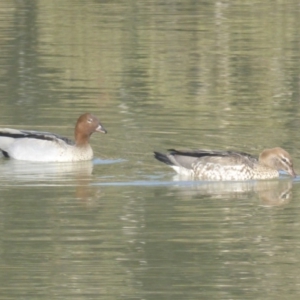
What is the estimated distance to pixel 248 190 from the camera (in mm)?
15570

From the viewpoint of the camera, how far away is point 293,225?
13664 millimetres

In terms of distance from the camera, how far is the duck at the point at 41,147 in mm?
17609

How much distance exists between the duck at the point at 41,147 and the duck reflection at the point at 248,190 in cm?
246

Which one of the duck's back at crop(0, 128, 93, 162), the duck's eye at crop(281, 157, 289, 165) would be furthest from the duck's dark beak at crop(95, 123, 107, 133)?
the duck's eye at crop(281, 157, 289, 165)

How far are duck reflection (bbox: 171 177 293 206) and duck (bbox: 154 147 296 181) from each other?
0.30ft

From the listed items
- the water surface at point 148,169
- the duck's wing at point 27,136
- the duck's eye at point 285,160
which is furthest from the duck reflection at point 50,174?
the duck's eye at point 285,160

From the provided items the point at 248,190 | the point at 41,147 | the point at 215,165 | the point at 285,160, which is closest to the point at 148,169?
the point at 215,165

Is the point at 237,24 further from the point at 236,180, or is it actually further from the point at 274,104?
the point at 236,180

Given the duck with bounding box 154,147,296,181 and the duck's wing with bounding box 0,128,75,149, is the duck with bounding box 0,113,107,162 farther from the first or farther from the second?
the duck with bounding box 154,147,296,181

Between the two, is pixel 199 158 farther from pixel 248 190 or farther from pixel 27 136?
pixel 27 136

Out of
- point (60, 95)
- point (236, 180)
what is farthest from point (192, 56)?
point (236, 180)

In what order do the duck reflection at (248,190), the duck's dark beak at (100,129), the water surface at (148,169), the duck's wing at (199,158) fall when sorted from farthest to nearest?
the duck's dark beak at (100,129) → the duck's wing at (199,158) → the duck reflection at (248,190) → the water surface at (148,169)

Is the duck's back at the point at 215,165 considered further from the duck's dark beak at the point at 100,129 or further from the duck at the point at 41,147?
the duck's dark beak at the point at 100,129

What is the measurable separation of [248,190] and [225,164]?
1.53 feet
